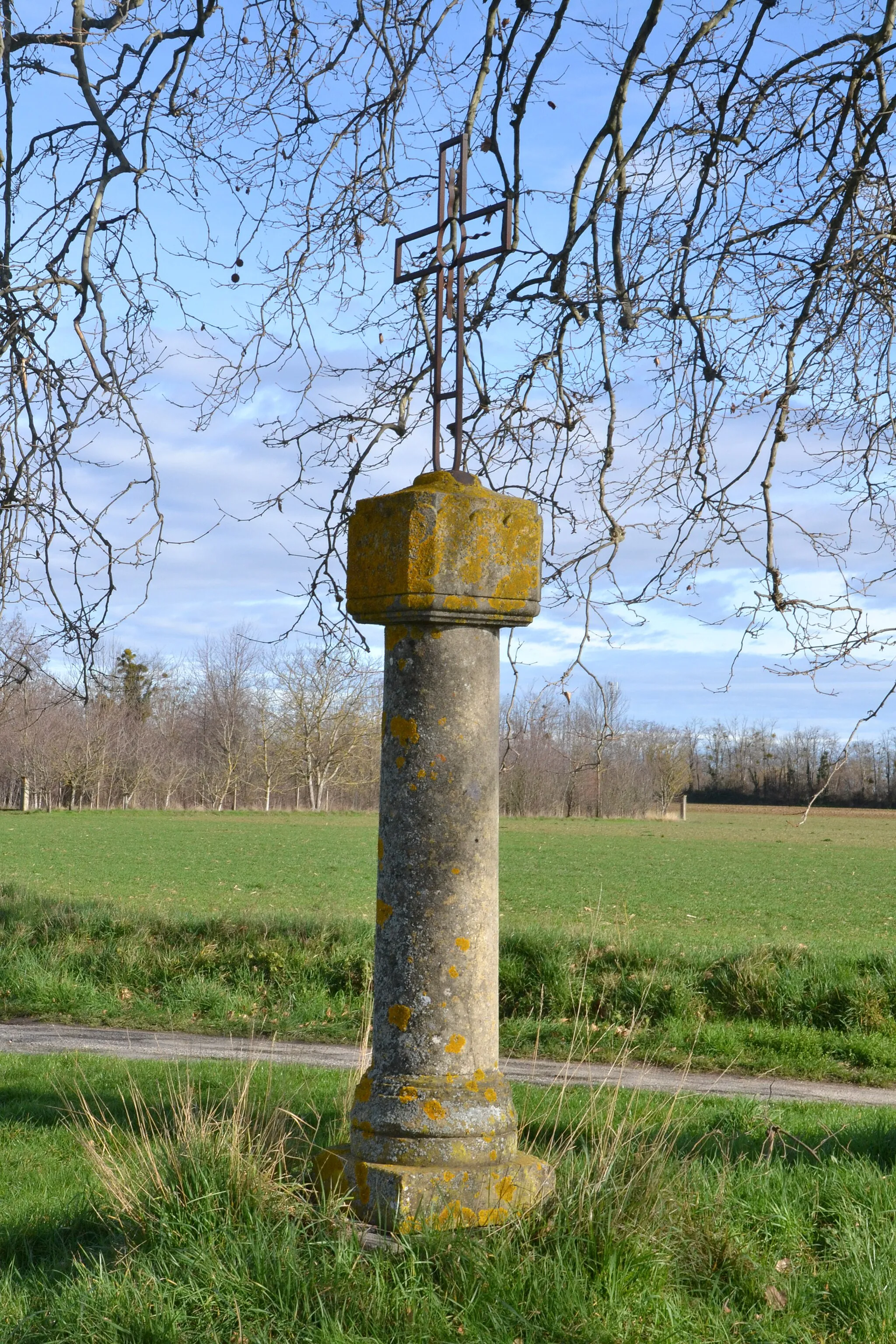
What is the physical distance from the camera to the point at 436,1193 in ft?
10.9

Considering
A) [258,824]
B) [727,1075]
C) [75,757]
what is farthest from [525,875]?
[75,757]

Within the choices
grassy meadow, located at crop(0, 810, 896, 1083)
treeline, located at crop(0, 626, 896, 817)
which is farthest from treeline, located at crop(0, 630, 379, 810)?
grassy meadow, located at crop(0, 810, 896, 1083)

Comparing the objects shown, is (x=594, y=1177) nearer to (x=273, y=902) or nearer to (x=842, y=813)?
(x=273, y=902)

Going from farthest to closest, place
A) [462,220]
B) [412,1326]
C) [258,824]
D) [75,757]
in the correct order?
[75,757]
[258,824]
[462,220]
[412,1326]

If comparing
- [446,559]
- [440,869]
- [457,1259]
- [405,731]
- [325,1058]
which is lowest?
[325,1058]

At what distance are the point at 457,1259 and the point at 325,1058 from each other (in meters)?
5.85

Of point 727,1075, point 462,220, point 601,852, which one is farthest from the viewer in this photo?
point 601,852

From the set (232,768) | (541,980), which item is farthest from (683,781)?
(541,980)

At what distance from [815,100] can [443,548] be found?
144 inches

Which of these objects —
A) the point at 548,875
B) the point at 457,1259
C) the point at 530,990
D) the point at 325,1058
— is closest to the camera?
the point at 457,1259

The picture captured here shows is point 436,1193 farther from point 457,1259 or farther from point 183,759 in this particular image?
point 183,759

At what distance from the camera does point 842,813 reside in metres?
84.6

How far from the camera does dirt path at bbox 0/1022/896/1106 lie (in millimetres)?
7906

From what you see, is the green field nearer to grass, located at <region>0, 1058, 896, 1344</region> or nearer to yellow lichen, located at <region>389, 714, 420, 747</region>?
grass, located at <region>0, 1058, 896, 1344</region>
